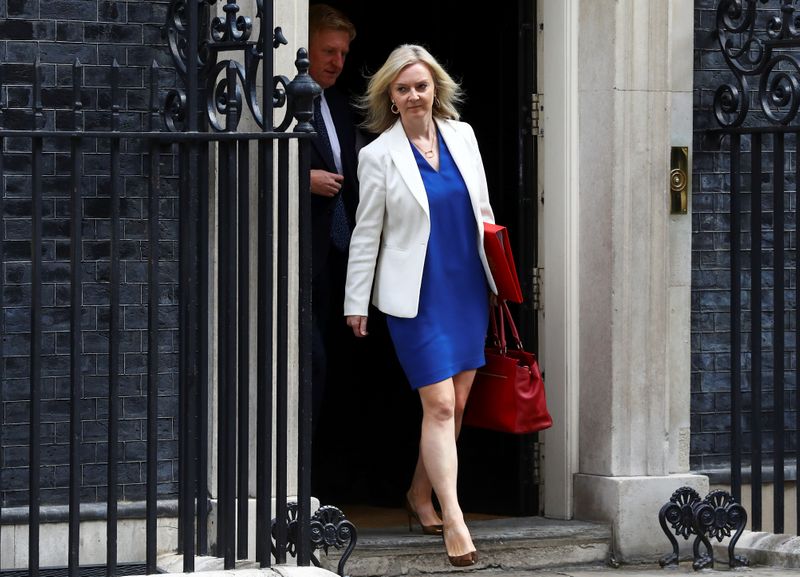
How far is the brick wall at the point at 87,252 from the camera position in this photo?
641 centimetres

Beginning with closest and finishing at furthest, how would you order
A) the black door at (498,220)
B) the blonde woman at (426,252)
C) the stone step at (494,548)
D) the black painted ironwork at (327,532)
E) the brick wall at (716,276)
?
1. the black painted ironwork at (327,532)
2. the blonde woman at (426,252)
3. the stone step at (494,548)
4. the brick wall at (716,276)
5. the black door at (498,220)

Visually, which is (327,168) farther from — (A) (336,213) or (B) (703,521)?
(B) (703,521)

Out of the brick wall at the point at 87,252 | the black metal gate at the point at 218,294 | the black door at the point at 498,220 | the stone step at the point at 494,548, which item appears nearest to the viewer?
the black metal gate at the point at 218,294

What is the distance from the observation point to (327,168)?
22.9 ft

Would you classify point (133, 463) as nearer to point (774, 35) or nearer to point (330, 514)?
point (330, 514)

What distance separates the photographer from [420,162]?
6.63 m

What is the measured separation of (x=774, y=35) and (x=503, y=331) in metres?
1.79

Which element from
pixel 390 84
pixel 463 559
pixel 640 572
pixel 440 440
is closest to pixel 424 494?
pixel 440 440

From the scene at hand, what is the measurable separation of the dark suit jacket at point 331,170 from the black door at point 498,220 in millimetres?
718

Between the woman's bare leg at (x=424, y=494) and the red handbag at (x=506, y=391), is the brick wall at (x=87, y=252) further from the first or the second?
the red handbag at (x=506, y=391)

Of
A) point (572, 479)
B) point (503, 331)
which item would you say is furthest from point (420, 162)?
point (572, 479)

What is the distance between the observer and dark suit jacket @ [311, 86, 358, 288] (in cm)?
692

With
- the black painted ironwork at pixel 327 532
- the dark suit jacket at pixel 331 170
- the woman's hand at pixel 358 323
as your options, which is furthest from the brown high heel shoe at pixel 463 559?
the dark suit jacket at pixel 331 170

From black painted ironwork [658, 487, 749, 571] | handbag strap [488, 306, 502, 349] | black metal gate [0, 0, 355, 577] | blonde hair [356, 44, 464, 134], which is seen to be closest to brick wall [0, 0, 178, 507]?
black metal gate [0, 0, 355, 577]
